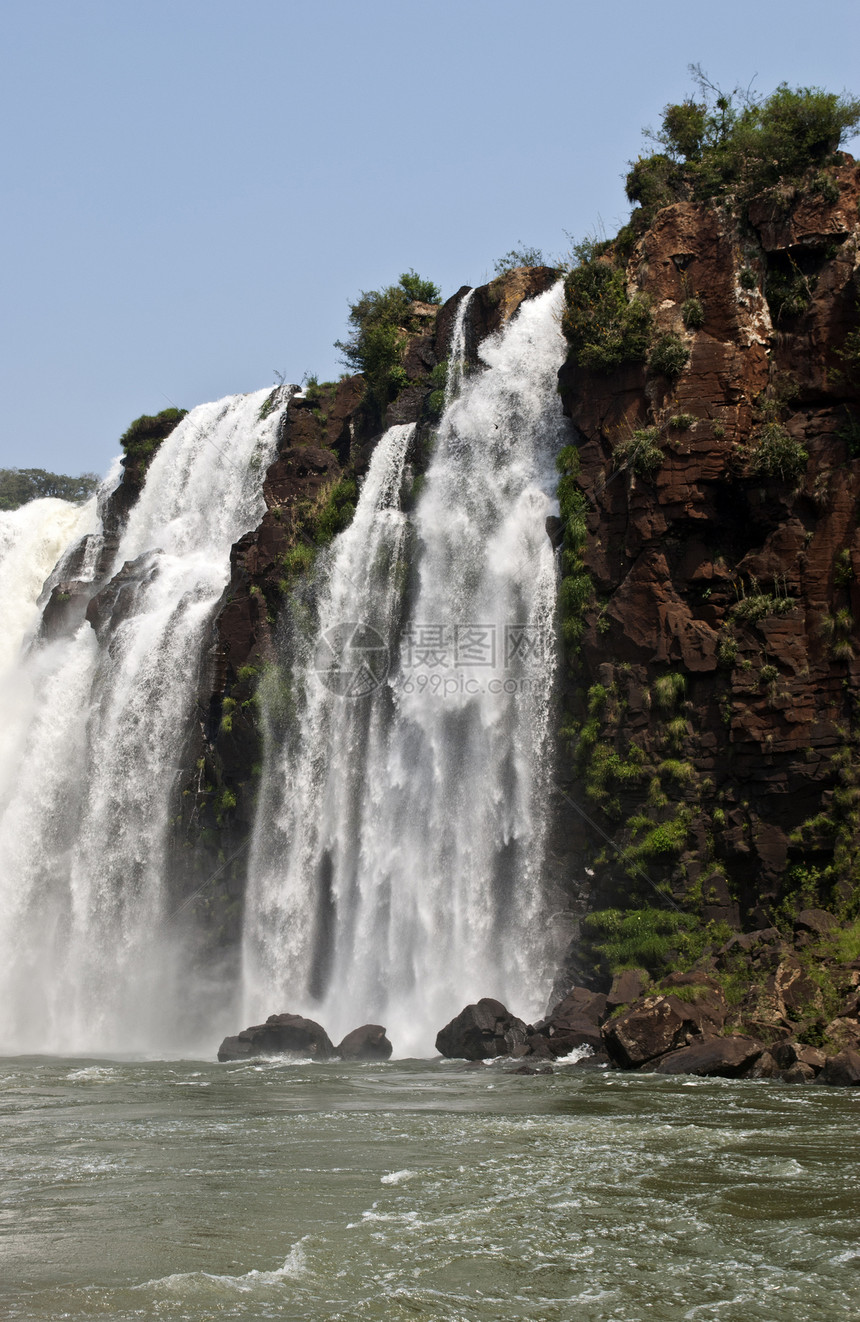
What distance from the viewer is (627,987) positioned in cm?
2189

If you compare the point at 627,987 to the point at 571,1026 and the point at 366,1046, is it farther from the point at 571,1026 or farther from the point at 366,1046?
the point at 366,1046

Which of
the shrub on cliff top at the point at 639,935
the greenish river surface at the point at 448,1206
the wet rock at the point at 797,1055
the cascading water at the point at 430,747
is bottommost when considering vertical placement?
the greenish river surface at the point at 448,1206

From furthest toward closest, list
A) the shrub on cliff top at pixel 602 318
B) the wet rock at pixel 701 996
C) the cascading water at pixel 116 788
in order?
1. the cascading water at pixel 116 788
2. the shrub on cliff top at pixel 602 318
3. the wet rock at pixel 701 996

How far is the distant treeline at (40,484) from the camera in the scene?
256 ft

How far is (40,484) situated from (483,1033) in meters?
66.7

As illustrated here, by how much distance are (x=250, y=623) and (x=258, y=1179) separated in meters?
23.8

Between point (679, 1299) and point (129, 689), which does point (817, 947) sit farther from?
point (129, 689)

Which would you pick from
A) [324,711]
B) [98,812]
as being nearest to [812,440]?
[324,711]

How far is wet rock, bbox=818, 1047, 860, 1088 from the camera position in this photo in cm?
1659

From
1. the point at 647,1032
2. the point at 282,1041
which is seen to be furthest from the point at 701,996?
the point at 282,1041

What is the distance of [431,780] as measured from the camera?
28016 millimetres

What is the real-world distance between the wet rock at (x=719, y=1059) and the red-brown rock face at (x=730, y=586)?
5362 millimetres

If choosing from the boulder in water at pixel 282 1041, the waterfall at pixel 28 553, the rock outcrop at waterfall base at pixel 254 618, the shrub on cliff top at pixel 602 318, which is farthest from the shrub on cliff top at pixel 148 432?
the boulder in water at pixel 282 1041

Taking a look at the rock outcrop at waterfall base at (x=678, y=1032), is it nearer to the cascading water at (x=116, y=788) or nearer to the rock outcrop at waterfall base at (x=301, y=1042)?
the rock outcrop at waterfall base at (x=301, y=1042)
